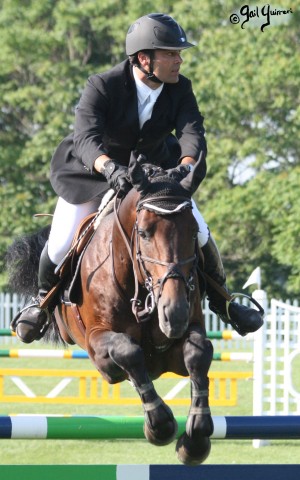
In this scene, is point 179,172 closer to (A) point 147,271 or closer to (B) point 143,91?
(A) point 147,271

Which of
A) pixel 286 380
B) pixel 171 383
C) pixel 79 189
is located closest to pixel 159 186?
pixel 79 189

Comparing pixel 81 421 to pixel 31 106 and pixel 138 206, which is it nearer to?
pixel 138 206

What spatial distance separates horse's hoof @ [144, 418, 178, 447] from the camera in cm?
456

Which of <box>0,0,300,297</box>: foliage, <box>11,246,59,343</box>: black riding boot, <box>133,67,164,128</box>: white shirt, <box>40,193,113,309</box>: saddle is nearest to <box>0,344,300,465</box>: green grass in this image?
<box>11,246,59,343</box>: black riding boot

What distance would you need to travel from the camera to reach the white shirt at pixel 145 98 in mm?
5559

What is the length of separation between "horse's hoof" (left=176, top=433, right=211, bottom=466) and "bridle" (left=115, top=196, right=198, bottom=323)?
1.94 ft

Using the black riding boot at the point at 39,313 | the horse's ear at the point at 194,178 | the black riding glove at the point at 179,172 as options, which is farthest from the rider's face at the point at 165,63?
the black riding boot at the point at 39,313

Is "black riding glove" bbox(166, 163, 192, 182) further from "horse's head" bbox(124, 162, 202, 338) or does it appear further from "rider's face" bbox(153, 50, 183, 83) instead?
"rider's face" bbox(153, 50, 183, 83)

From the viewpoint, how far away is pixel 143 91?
5570 millimetres

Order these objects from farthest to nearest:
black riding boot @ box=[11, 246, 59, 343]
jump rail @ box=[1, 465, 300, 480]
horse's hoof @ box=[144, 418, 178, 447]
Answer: black riding boot @ box=[11, 246, 59, 343]
horse's hoof @ box=[144, 418, 178, 447]
jump rail @ box=[1, 465, 300, 480]

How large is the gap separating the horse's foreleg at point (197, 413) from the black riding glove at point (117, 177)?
81 cm

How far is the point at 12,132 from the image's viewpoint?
33.6 metres

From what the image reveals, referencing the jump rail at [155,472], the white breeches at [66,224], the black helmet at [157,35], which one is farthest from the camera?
the white breeches at [66,224]

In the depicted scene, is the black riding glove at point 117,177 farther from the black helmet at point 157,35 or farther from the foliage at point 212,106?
the foliage at point 212,106
